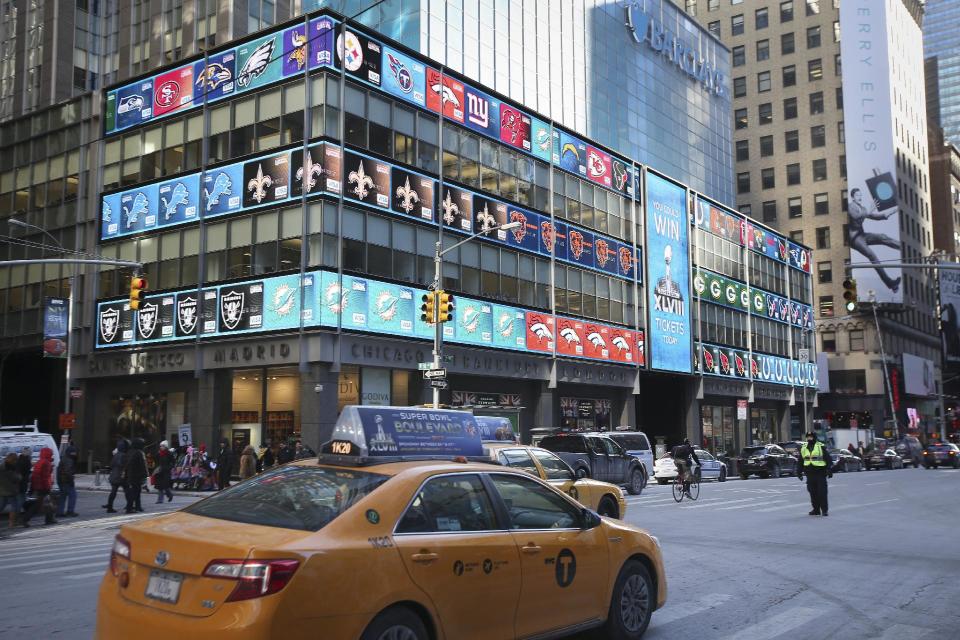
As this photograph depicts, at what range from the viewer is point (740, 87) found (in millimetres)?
101188

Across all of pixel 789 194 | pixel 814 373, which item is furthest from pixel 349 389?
pixel 789 194

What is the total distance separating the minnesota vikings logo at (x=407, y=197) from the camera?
36.0 m

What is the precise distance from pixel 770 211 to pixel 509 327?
65.4 m

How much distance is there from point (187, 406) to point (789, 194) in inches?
3020

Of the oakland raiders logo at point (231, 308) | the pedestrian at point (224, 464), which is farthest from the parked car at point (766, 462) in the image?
the pedestrian at point (224, 464)

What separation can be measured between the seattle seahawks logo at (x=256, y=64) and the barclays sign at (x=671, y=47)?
1193 inches

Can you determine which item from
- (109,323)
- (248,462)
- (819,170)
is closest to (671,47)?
(819,170)

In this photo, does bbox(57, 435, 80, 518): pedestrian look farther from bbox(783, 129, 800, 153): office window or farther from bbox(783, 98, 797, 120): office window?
bbox(783, 98, 797, 120): office window

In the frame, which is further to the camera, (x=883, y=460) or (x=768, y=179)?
(x=768, y=179)

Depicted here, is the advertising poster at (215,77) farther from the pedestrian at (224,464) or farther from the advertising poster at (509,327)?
the pedestrian at (224,464)

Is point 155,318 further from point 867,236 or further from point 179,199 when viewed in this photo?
point 867,236

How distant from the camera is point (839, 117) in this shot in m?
93.8

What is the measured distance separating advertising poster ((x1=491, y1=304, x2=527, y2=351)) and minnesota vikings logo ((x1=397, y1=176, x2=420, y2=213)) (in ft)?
21.1

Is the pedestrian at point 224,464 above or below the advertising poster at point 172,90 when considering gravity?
below
